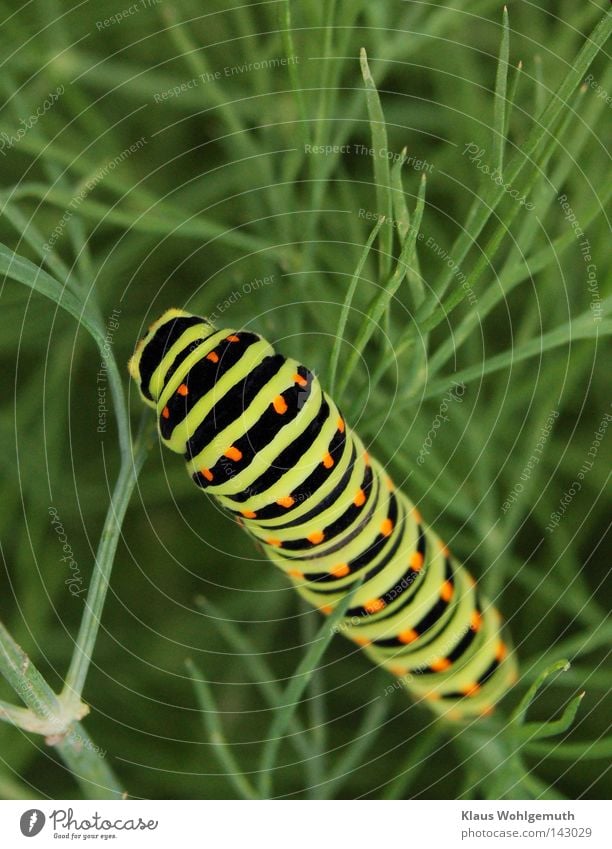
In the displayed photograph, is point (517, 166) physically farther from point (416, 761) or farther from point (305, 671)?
point (416, 761)

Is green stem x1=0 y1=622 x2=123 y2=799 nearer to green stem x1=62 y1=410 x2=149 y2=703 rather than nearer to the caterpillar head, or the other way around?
green stem x1=62 y1=410 x2=149 y2=703

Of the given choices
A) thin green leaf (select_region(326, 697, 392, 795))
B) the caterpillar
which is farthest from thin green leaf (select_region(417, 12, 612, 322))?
thin green leaf (select_region(326, 697, 392, 795))

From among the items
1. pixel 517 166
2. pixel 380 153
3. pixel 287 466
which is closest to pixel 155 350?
pixel 287 466

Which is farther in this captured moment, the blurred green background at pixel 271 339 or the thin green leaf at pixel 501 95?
the blurred green background at pixel 271 339

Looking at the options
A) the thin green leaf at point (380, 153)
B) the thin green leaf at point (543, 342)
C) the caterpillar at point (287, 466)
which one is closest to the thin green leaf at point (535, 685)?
the caterpillar at point (287, 466)

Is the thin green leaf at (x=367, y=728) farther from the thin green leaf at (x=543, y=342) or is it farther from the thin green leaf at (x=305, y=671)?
the thin green leaf at (x=543, y=342)

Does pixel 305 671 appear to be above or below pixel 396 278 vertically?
below
